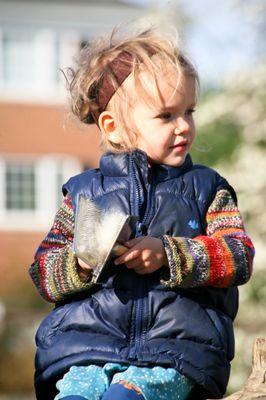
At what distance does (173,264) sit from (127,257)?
179 mm

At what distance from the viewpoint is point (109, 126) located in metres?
3.79

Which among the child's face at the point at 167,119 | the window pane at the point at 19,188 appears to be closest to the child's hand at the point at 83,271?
the child's face at the point at 167,119

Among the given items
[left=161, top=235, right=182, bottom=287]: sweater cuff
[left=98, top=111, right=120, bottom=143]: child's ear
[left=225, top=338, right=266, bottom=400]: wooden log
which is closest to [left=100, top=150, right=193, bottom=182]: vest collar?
[left=98, top=111, right=120, bottom=143]: child's ear

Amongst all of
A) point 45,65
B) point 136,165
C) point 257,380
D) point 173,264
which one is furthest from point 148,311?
point 45,65

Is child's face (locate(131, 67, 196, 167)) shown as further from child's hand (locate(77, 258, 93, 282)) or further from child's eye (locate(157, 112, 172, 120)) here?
child's hand (locate(77, 258, 93, 282))

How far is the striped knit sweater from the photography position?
3.45 metres

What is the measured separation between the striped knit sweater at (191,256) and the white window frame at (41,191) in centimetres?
2200

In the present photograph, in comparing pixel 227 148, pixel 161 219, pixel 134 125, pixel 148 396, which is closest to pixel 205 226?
pixel 161 219

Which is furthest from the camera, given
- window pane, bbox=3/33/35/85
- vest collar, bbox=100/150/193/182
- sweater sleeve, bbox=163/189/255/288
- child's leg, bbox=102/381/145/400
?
window pane, bbox=3/33/35/85

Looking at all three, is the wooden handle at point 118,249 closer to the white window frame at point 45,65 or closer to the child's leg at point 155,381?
the child's leg at point 155,381

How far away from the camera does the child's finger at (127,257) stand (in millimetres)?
3316

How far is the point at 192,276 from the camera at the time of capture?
3.45 metres

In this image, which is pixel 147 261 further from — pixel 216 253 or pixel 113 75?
pixel 113 75

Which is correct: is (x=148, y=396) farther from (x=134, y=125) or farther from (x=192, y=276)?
(x=134, y=125)
